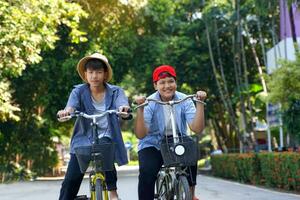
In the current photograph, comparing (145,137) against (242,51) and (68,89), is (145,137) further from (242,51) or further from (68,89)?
(242,51)

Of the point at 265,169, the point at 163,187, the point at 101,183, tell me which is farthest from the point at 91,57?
the point at 265,169

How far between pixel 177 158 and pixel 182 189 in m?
0.27

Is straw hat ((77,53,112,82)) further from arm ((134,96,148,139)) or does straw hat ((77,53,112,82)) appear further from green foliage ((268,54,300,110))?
green foliage ((268,54,300,110))

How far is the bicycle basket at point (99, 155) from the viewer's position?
17.9 ft

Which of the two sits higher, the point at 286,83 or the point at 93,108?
the point at 286,83

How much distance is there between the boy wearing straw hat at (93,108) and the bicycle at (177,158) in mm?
284

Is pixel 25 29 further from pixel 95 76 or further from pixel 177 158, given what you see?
pixel 177 158

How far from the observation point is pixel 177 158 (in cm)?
575

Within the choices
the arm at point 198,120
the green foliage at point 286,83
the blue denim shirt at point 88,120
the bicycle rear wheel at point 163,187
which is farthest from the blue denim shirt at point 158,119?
the green foliage at point 286,83

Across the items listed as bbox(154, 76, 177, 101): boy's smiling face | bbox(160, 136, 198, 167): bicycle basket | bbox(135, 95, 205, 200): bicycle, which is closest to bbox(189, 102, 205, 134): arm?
bbox(135, 95, 205, 200): bicycle

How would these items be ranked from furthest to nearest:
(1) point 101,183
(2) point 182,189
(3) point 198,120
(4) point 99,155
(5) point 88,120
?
(3) point 198,120, (5) point 88,120, (2) point 182,189, (1) point 101,183, (4) point 99,155

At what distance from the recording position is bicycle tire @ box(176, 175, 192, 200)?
5621 millimetres

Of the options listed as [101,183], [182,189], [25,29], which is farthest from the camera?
[25,29]

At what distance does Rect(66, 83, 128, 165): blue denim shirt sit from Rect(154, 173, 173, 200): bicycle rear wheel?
0.46 m
